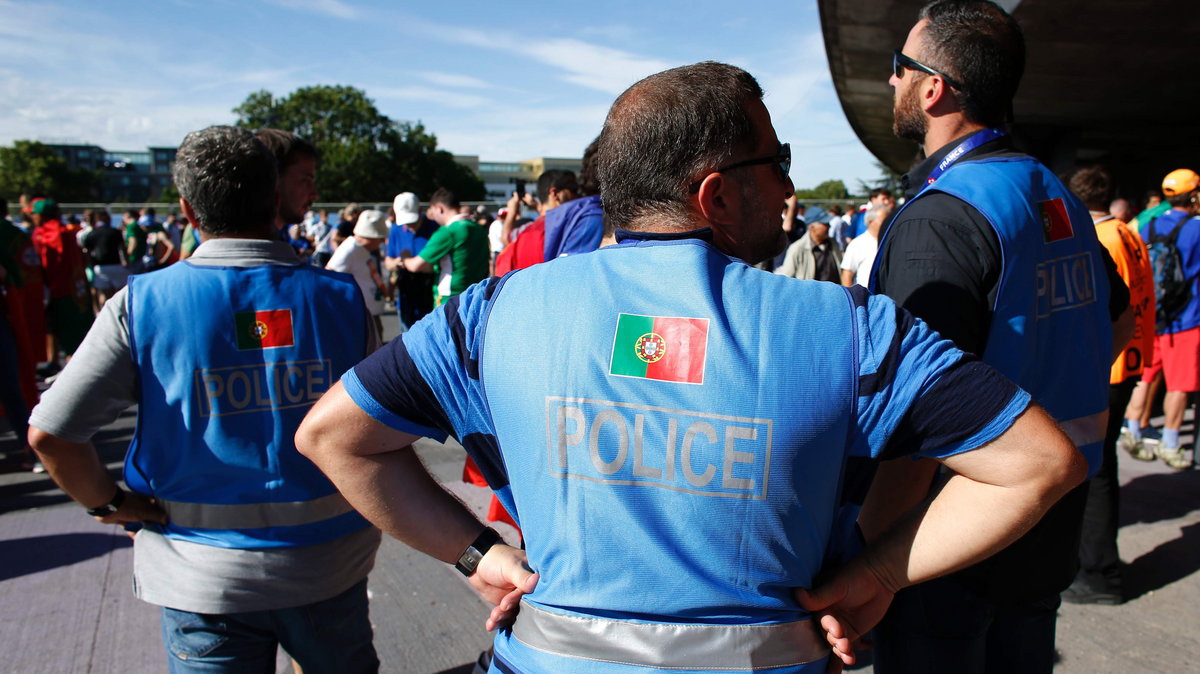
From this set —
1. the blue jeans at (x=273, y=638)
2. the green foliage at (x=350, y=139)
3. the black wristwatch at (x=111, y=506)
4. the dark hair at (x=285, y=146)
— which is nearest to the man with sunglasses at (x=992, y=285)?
the blue jeans at (x=273, y=638)

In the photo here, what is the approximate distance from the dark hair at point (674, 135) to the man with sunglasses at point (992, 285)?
75 cm

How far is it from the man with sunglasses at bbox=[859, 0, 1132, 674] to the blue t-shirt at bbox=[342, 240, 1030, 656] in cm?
68

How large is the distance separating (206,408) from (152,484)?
10.4 inches

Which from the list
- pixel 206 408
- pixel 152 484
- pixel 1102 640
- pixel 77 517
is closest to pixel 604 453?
pixel 206 408

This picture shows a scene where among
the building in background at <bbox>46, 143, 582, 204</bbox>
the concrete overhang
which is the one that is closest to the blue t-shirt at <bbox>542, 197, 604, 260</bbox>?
the concrete overhang

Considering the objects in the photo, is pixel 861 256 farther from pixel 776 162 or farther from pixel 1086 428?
pixel 776 162

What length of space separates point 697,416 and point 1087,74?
63.9 ft

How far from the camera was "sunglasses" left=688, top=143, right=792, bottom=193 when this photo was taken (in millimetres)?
1274

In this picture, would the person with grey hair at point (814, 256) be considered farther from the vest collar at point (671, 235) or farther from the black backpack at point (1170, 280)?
the vest collar at point (671, 235)

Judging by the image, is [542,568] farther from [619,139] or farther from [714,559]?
[619,139]

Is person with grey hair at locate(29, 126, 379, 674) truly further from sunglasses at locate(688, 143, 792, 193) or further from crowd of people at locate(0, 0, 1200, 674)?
sunglasses at locate(688, 143, 792, 193)

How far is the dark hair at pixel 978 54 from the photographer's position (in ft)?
6.63

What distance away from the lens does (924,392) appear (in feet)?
3.66

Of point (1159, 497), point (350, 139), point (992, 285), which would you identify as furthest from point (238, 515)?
point (350, 139)
